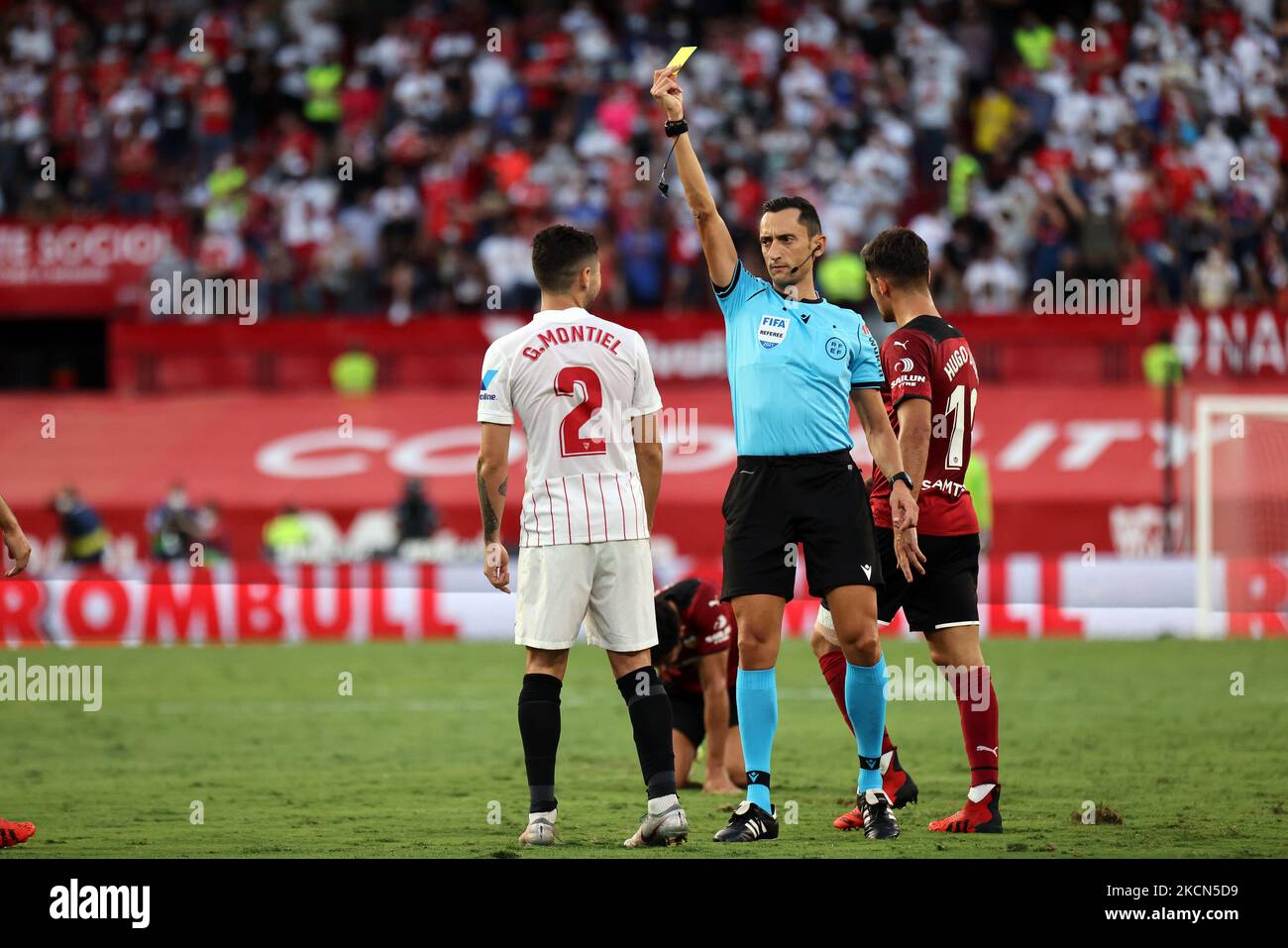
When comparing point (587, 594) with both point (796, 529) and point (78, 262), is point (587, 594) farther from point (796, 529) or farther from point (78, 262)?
point (78, 262)

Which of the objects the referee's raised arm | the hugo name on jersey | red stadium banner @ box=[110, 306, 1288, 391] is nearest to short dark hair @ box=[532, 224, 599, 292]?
the hugo name on jersey

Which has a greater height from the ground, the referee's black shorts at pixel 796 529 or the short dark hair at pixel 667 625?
the referee's black shorts at pixel 796 529

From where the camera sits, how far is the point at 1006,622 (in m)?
19.2

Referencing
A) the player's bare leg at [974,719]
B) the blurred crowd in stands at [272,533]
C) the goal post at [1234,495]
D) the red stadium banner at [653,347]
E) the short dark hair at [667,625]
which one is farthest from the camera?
the red stadium banner at [653,347]

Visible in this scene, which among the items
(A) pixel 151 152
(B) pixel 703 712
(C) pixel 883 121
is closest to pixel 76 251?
(A) pixel 151 152

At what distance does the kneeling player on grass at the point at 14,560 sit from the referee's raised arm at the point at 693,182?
3.04m

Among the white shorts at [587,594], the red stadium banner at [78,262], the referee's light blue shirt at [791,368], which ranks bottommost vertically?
the white shorts at [587,594]

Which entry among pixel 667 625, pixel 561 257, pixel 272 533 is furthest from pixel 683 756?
pixel 272 533

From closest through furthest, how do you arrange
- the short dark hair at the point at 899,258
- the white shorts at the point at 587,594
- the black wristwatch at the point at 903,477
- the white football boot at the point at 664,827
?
the white football boot at the point at 664,827 → the white shorts at the point at 587,594 → the black wristwatch at the point at 903,477 → the short dark hair at the point at 899,258

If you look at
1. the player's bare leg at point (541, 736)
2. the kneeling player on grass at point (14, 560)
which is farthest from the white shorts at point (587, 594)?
the kneeling player on grass at point (14, 560)

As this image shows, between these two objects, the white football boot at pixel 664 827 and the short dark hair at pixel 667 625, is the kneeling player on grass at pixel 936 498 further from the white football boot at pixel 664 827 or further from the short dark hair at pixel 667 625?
the short dark hair at pixel 667 625

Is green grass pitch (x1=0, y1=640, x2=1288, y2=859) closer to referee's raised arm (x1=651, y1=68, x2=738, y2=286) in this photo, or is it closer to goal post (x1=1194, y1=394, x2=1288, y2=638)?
goal post (x1=1194, y1=394, x2=1288, y2=638)

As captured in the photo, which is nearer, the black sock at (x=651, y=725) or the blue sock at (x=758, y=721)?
the black sock at (x=651, y=725)

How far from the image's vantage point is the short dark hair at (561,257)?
766cm
